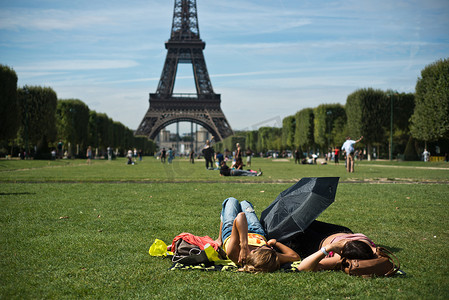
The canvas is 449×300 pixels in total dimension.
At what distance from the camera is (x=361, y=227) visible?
6051 millimetres

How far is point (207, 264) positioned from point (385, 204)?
546 cm

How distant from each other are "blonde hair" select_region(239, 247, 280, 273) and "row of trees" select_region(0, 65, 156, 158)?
33.7m

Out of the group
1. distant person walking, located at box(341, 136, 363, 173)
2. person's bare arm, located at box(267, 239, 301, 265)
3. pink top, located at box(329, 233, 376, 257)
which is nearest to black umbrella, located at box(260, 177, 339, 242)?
person's bare arm, located at box(267, 239, 301, 265)

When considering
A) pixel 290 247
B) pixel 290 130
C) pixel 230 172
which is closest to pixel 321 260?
pixel 290 247

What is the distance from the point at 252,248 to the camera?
164 inches

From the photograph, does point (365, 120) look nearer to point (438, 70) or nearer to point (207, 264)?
point (438, 70)

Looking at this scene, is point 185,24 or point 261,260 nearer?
point 261,260

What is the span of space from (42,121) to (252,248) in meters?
43.5

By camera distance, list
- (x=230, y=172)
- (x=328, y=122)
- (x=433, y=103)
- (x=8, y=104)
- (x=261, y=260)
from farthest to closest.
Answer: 1. (x=328, y=122)
2. (x=8, y=104)
3. (x=433, y=103)
4. (x=230, y=172)
5. (x=261, y=260)

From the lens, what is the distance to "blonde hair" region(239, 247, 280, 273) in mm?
3924

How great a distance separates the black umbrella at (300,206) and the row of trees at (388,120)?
30260mm

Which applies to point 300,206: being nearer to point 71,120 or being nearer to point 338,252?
point 338,252

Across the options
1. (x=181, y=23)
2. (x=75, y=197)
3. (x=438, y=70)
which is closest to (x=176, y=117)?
(x=181, y=23)

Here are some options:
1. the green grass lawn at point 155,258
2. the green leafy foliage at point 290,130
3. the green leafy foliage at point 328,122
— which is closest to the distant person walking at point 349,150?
the green grass lawn at point 155,258
